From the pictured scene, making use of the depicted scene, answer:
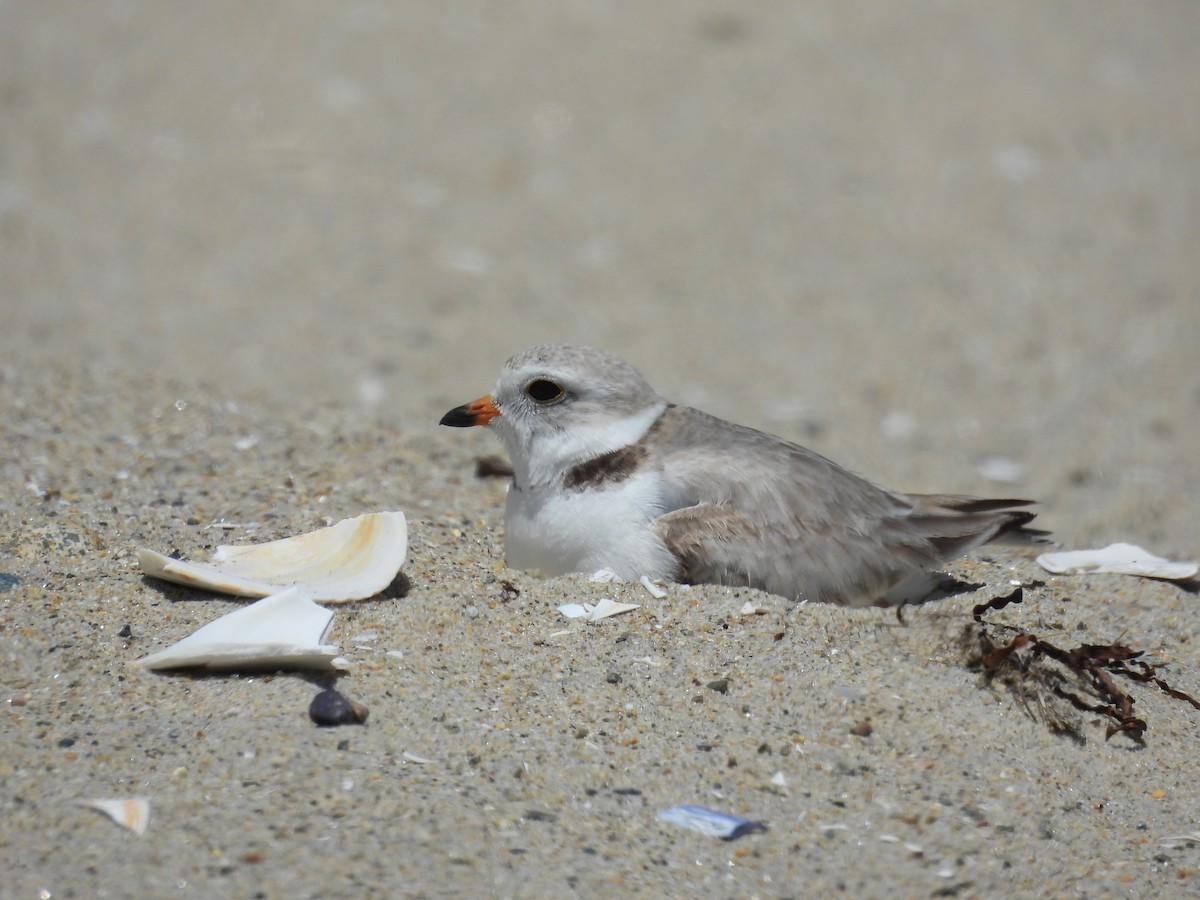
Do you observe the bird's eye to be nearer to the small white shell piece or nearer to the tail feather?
the small white shell piece

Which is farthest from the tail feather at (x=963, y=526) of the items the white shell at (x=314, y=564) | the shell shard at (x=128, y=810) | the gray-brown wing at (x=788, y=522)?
the shell shard at (x=128, y=810)

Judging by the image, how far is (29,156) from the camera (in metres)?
7.77

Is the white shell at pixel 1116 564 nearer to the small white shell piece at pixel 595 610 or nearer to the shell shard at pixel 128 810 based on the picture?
the small white shell piece at pixel 595 610

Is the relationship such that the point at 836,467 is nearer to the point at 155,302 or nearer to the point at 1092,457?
the point at 1092,457

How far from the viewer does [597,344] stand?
6.71 metres

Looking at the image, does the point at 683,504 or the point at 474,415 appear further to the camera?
the point at 474,415

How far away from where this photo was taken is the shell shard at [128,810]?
2.24 m

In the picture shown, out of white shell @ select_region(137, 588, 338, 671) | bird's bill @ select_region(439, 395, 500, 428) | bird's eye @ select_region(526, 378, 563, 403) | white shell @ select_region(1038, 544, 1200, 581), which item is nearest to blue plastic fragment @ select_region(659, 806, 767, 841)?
white shell @ select_region(137, 588, 338, 671)

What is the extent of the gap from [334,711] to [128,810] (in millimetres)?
439

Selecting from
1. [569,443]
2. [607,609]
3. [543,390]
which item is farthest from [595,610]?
[543,390]

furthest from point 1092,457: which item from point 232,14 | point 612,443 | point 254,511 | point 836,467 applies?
point 232,14

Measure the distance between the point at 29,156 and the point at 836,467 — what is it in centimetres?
620

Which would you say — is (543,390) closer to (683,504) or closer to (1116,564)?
(683,504)

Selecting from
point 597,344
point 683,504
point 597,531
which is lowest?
point 597,531
